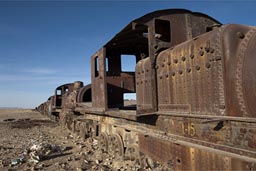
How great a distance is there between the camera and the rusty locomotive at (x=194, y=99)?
3.05 meters

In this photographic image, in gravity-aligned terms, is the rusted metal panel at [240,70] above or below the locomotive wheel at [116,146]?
above

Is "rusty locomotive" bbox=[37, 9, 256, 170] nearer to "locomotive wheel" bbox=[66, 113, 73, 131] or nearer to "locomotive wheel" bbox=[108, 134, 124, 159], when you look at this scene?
"locomotive wheel" bbox=[108, 134, 124, 159]

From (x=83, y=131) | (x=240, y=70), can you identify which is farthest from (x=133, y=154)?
(x=83, y=131)

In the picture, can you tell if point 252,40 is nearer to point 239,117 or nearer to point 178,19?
point 239,117

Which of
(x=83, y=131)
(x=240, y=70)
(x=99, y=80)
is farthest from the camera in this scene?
(x=83, y=131)

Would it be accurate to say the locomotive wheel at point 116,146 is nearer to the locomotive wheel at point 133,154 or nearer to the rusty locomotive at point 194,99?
the rusty locomotive at point 194,99

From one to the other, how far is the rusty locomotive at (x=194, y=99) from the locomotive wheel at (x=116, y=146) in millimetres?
29

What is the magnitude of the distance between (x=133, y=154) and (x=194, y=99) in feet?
9.37

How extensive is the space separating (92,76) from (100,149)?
2.71 m

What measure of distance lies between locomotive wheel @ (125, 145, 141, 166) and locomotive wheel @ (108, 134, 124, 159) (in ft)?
0.95

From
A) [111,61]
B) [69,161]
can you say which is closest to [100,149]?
[69,161]

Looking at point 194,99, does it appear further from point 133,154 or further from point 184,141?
point 133,154

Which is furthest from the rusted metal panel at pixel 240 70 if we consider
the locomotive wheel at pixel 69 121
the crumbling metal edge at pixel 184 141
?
the locomotive wheel at pixel 69 121

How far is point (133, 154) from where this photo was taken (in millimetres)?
Result: 6094
